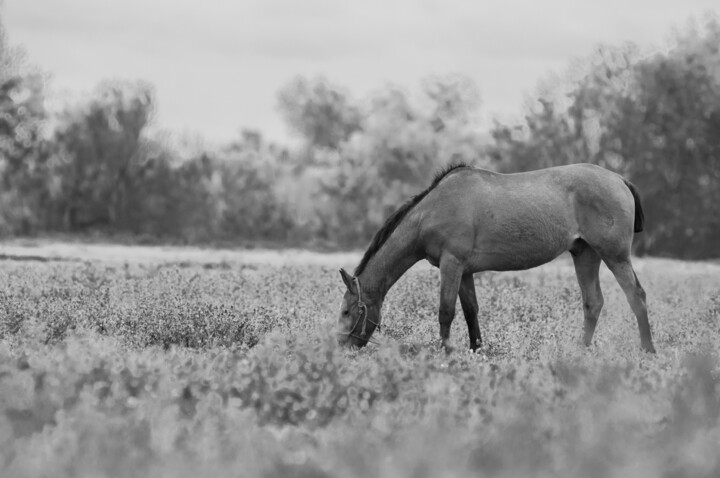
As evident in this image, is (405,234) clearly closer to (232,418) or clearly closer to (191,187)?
(232,418)

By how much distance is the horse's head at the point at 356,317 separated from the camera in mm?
10828

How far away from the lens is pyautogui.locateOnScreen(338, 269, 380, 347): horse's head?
10828 mm

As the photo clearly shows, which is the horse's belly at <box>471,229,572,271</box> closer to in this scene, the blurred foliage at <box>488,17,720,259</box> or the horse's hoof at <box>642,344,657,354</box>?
the horse's hoof at <box>642,344,657,354</box>

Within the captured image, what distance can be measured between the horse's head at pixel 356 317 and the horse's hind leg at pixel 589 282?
2.62m

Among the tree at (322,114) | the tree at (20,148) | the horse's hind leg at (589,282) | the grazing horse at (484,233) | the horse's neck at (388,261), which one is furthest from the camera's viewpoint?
the tree at (322,114)

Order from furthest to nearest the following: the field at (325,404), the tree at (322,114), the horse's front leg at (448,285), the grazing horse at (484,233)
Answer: the tree at (322,114) → the grazing horse at (484,233) → the horse's front leg at (448,285) → the field at (325,404)

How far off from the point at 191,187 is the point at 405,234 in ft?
91.4

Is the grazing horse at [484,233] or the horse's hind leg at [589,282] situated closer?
the grazing horse at [484,233]

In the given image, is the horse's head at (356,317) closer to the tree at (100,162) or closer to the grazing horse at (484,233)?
the grazing horse at (484,233)

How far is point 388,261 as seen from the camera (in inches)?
434

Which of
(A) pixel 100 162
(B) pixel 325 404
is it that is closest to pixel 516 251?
(B) pixel 325 404

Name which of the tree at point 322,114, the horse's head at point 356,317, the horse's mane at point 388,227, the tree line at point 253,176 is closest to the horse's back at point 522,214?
the horse's mane at point 388,227

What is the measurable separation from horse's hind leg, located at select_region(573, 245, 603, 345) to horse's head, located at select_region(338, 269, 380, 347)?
262cm

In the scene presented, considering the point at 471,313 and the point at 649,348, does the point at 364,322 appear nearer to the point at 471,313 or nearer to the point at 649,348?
the point at 471,313
